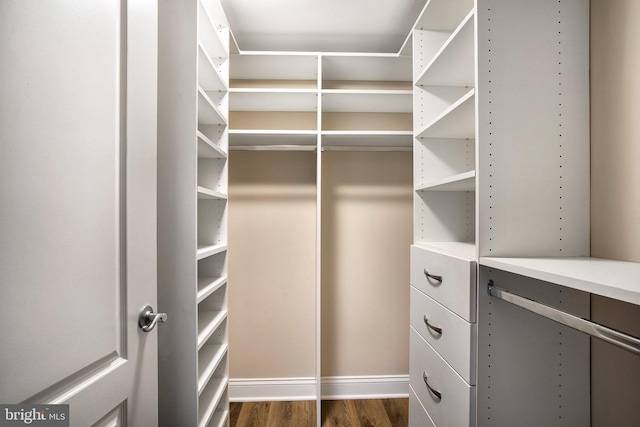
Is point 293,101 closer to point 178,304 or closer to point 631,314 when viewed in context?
point 178,304

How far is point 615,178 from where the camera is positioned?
3.35ft

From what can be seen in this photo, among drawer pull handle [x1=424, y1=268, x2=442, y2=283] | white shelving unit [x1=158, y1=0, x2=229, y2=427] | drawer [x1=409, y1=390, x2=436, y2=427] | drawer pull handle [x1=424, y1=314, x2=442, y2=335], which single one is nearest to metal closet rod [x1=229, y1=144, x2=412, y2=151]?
white shelving unit [x1=158, y1=0, x2=229, y2=427]

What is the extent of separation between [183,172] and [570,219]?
1442mm

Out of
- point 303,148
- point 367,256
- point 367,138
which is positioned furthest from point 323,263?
point 367,138

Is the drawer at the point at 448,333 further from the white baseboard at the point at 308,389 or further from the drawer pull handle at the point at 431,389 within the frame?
the white baseboard at the point at 308,389

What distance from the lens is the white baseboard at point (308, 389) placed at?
2479 mm

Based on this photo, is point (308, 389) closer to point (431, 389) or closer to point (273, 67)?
point (431, 389)

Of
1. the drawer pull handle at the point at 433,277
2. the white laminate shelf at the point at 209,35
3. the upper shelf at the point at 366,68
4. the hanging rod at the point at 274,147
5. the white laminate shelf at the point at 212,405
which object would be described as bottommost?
the white laminate shelf at the point at 212,405

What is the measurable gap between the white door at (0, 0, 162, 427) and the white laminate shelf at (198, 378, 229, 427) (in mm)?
640

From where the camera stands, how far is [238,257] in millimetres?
2523

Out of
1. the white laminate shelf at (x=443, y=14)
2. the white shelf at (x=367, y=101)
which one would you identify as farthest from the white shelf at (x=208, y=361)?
the white laminate shelf at (x=443, y=14)

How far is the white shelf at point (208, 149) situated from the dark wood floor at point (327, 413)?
1709 millimetres

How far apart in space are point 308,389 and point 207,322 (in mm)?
→ 1185

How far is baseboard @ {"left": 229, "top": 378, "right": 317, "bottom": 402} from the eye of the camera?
2.48m
